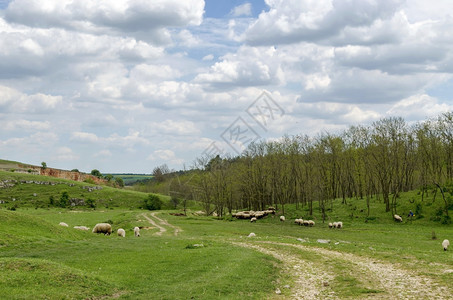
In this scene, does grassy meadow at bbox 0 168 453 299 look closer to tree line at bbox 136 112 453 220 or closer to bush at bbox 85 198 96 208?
tree line at bbox 136 112 453 220

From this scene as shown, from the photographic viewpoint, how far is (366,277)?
58.0 ft

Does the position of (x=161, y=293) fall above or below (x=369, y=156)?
below

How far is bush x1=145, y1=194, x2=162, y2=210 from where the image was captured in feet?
370

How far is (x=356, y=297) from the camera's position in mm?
14508

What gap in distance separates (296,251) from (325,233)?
19419mm

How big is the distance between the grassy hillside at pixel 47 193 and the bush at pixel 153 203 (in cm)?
542

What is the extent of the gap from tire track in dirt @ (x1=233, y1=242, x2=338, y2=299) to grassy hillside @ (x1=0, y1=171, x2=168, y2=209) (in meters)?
101

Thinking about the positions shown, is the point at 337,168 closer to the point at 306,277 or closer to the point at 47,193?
the point at 306,277

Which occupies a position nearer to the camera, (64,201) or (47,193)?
(64,201)

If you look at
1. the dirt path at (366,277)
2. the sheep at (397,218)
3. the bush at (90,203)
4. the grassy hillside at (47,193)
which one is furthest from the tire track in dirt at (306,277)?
the grassy hillside at (47,193)

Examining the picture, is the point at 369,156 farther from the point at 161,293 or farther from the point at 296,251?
the point at 161,293

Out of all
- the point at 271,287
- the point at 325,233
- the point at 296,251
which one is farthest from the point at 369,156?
the point at 271,287

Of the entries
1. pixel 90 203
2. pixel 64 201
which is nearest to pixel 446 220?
pixel 90 203

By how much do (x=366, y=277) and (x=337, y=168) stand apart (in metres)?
65.5
